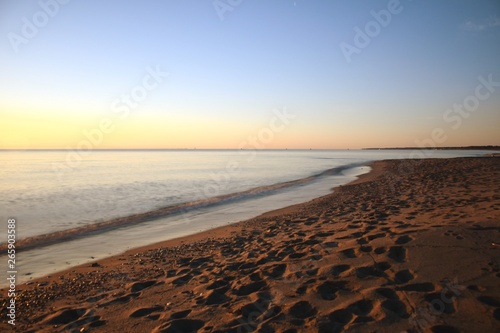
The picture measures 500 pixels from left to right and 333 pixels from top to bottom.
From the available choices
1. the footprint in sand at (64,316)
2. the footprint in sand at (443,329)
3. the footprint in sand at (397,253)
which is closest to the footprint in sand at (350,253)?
the footprint in sand at (397,253)

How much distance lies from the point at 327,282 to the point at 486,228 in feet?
12.8

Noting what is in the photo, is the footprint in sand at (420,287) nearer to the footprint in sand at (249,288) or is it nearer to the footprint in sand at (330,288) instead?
the footprint in sand at (330,288)

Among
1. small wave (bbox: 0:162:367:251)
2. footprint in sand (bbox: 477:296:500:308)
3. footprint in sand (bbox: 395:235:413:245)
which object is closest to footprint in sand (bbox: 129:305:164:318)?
footprint in sand (bbox: 477:296:500:308)

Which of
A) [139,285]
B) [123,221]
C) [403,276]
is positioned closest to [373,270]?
[403,276]

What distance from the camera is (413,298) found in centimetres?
372

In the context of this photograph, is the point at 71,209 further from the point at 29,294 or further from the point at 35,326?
the point at 35,326

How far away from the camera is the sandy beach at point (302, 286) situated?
140 inches

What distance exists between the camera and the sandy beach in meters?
3.55

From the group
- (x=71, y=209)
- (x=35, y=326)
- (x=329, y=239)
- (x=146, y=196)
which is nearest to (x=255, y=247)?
(x=329, y=239)

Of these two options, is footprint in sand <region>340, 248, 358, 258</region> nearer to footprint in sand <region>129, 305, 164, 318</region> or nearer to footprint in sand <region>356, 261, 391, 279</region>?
footprint in sand <region>356, 261, 391, 279</region>

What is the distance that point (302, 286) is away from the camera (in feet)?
14.8

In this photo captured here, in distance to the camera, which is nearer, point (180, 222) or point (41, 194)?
point (180, 222)

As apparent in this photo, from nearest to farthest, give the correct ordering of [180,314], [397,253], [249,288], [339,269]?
1. [180,314]
2. [249,288]
3. [339,269]
4. [397,253]

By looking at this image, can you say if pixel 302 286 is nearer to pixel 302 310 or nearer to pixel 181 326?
pixel 302 310
